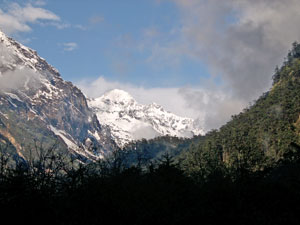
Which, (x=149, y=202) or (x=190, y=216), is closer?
(x=190, y=216)

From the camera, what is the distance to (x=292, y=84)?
143 metres

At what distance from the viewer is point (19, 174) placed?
51.2 ft

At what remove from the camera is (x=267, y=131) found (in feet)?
399

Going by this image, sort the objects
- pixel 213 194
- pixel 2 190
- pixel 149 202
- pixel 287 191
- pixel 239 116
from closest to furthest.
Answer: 1. pixel 2 190
2. pixel 149 202
3. pixel 213 194
4. pixel 287 191
5. pixel 239 116

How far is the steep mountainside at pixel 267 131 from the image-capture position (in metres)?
99.9

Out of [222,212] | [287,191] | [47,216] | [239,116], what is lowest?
[47,216]

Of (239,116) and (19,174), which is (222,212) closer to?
(19,174)

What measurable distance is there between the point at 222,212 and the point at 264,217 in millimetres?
1966

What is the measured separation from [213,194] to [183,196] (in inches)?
82.6

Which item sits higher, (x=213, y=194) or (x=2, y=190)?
(x=213, y=194)

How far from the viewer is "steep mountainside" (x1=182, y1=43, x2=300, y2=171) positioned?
99875mm

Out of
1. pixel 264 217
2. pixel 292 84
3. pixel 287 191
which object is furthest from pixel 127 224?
pixel 292 84

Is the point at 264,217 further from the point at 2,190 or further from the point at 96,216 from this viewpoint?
the point at 2,190

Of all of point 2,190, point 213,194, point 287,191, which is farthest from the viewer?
point 287,191
